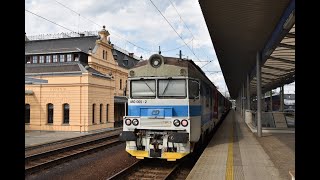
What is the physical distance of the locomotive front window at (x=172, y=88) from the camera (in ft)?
→ 29.7

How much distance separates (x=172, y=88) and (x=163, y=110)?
75cm

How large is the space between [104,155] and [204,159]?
5287 millimetres

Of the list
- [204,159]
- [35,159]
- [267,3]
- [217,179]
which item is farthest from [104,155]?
[267,3]

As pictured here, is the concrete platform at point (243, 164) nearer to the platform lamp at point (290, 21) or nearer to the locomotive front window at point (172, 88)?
the locomotive front window at point (172, 88)

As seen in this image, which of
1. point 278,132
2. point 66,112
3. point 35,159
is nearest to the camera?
point 35,159

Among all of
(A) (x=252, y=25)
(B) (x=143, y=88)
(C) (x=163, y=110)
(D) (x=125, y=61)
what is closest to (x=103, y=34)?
(D) (x=125, y=61)

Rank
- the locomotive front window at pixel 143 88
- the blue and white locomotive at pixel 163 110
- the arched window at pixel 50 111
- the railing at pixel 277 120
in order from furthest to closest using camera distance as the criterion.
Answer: the arched window at pixel 50 111
the railing at pixel 277 120
the locomotive front window at pixel 143 88
the blue and white locomotive at pixel 163 110

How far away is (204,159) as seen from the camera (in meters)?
8.87

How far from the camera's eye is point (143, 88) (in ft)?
31.0

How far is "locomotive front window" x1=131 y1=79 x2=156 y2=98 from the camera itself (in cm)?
930

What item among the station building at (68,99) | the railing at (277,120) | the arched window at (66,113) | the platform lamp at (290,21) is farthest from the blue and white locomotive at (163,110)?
the arched window at (66,113)

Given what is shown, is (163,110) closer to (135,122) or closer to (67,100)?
(135,122)

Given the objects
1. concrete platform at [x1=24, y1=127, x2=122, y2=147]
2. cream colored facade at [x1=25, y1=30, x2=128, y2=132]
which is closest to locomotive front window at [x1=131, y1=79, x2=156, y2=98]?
concrete platform at [x1=24, y1=127, x2=122, y2=147]
